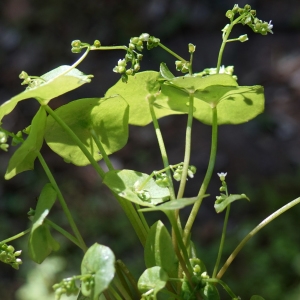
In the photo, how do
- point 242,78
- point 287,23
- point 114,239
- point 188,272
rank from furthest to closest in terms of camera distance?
point 287,23, point 242,78, point 114,239, point 188,272

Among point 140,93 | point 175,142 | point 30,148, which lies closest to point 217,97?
point 140,93

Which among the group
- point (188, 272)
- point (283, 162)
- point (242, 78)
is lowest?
point (283, 162)

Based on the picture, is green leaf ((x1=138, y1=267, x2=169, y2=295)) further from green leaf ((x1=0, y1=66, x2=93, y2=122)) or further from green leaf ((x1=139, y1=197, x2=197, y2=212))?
green leaf ((x1=0, y1=66, x2=93, y2=122))

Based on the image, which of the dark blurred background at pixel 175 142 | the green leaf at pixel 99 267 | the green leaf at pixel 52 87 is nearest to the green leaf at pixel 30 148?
the green leaf at pixel 52 87

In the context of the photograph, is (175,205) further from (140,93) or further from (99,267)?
(140,93)

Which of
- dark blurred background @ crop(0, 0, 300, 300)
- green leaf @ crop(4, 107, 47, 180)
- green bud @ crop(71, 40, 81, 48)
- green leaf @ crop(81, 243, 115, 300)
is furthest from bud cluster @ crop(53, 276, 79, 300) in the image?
dark blurred background @ crop(0, 0, 300, 300)

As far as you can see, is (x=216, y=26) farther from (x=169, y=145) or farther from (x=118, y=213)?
(x=118, y=213)

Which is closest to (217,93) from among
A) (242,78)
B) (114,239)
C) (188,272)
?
(188,272)
